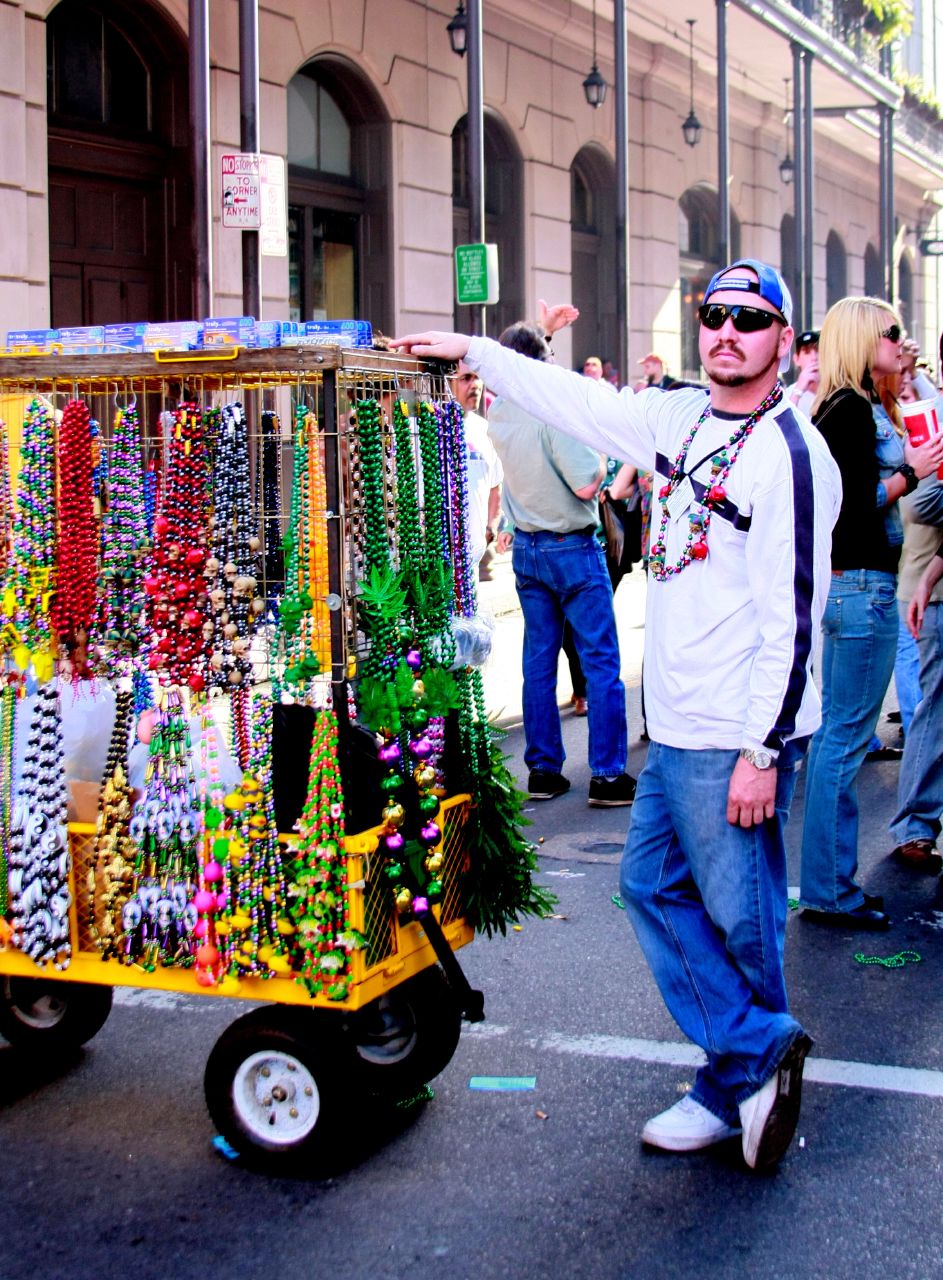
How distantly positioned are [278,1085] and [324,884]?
1.69 ft

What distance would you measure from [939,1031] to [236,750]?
85.3 inches

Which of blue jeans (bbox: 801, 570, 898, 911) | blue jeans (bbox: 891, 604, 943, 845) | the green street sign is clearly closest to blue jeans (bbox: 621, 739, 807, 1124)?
blue jeans (bbox: 801, 570, 898, 911)

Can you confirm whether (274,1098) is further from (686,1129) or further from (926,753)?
(926,753)

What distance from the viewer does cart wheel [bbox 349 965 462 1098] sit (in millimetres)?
3809

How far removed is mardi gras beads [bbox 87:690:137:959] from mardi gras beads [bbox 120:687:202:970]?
25 millimetres

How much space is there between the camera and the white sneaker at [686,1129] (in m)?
3.65

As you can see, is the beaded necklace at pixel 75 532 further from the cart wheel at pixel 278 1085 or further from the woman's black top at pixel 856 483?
the woman's black top at pixel 856 483

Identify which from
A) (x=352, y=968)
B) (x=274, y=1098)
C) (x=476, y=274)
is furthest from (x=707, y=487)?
(x=476, y=274)

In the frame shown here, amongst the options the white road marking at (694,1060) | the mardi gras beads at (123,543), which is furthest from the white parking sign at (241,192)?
the white road marking at (694,1060)

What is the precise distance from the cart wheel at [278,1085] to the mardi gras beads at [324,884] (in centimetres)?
15

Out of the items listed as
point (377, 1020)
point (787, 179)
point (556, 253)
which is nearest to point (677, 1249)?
point (377, 1020)

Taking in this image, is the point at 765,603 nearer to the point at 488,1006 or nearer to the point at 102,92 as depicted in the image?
the point at 488,1006

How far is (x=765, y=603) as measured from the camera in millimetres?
3422

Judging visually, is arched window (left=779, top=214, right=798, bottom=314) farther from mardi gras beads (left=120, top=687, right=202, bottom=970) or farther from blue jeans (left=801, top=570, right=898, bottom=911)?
mardi gras beads (left=120, top=687, right=202, bottom=970)
